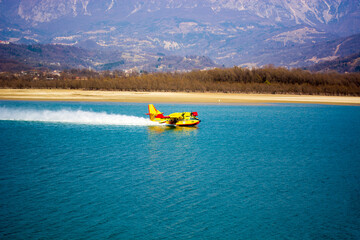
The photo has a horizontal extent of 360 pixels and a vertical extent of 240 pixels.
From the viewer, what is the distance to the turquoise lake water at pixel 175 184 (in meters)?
15.3

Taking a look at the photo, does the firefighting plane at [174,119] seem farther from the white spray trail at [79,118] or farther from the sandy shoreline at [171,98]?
the sandy shoreline at [171,98]

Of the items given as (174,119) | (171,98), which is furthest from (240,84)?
(174,119)

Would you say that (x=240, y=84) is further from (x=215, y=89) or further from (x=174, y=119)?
(x=174, y=119)

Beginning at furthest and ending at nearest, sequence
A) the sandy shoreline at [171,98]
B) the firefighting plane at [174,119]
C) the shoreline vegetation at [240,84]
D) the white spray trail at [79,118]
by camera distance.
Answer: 1. the shoreline vegetation at [240,84]
2. the sandy shoreline at [171,98]
3. the white spray trail at [79,118]
4. the firefighting plane at [174,119]

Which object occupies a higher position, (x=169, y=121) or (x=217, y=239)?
(x=169, y=121)

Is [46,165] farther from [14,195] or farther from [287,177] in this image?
[287,177]

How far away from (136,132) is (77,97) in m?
40.1

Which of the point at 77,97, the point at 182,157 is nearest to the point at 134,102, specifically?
the point at 77,97

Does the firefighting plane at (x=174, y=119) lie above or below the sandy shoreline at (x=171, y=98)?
below

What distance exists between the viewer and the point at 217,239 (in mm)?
14523

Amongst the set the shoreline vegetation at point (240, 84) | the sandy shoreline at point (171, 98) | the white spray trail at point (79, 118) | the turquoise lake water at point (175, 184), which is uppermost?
the shoreline vegetation at point (240, 84)

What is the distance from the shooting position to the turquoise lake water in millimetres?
15336

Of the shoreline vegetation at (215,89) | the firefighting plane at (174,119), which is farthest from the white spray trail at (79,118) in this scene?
the shoreline vegetation at (215,89)

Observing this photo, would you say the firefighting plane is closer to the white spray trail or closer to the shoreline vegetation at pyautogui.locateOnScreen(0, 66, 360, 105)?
the white spray trail
